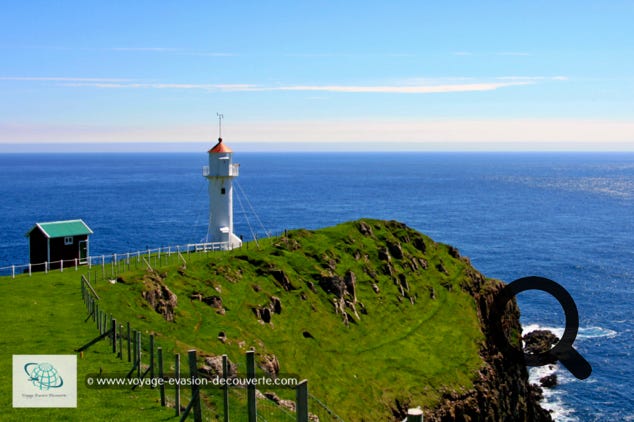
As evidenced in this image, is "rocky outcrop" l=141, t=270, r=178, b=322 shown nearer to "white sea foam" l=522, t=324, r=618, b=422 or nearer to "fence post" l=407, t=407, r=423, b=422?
"fence post" l=407, t=407, r=423, b=422

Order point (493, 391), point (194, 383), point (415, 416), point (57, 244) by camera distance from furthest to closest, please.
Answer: point (493, 391), point (57, 244), point (194, 383), point (415, 416)

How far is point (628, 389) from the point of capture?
71688 millimetres

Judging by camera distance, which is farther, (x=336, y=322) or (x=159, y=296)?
(x=336, y=322)

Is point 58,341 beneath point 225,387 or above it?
beneath

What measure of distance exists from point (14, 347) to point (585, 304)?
91.6 m

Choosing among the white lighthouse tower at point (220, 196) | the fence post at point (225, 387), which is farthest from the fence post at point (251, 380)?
the white lighthouse tower at point (220, 196)

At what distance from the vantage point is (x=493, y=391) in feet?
203

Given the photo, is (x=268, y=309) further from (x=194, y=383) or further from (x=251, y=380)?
(x=251, y=380)

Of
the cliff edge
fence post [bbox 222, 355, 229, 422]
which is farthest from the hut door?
fence post [bbox 222, 355, 229, 422]

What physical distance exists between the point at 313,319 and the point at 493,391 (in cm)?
2046

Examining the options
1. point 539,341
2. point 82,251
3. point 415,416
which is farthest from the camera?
point 539,341

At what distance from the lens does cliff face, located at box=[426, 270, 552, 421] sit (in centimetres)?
5600

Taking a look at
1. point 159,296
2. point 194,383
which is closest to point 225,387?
point 194,383

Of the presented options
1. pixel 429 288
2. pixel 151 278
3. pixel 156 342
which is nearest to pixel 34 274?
pixel 151 278
